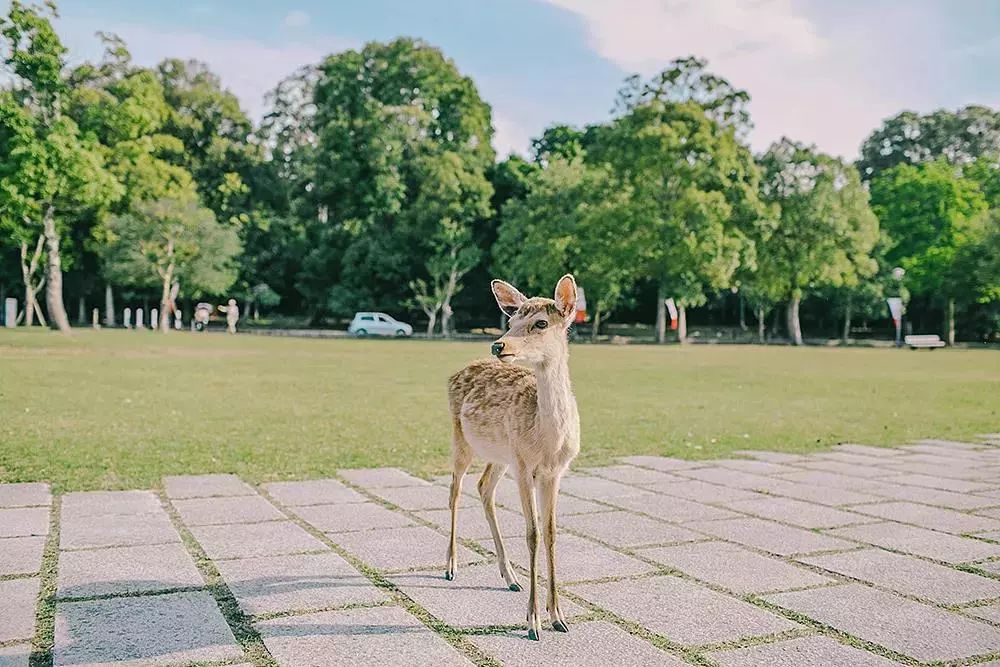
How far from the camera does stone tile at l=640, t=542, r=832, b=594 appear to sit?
4.32 meters

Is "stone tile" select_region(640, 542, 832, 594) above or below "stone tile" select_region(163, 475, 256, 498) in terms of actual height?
below

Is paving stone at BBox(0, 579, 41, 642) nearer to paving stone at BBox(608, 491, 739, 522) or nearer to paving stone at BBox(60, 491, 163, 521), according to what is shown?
paving stone at BBox(60, 491, 163, 521)

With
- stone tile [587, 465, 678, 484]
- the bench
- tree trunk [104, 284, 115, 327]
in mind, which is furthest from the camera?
tree trunk [104, 284, 115, 327]

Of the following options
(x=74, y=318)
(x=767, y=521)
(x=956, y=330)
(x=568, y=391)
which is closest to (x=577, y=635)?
(x=568, y=391)

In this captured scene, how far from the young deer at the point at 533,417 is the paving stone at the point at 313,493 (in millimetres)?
2035

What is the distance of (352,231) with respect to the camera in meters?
49.0

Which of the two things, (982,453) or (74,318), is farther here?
(74,318)

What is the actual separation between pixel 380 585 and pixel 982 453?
7461mm

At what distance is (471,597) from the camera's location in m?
4.12

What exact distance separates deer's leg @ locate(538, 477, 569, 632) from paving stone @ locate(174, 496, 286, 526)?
7.83ft

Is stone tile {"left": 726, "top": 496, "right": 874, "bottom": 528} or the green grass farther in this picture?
the green grass

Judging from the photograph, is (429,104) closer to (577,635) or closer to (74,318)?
(74,318)

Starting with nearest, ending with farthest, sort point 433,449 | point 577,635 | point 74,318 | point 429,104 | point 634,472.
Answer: point 577,635
point 634,472
point 433,449
point 429,104
point 74,318

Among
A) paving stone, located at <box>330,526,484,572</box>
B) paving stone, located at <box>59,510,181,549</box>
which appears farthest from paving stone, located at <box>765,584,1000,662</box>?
paving stone, located at <box>59,510,181,549</box>
